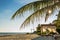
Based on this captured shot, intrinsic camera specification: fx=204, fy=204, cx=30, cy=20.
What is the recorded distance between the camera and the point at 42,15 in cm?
1051

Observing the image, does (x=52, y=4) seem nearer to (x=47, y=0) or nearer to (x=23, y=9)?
(x=47, y=0)

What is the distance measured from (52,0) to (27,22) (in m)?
1.86

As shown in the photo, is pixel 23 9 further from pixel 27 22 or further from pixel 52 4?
pixel 52 4

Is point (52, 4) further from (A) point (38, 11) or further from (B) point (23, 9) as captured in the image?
(B) point (23, 9)

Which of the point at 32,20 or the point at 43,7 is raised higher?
the point at 43,7

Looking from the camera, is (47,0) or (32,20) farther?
(47,0)

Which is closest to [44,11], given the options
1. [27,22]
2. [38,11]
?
[38,11]

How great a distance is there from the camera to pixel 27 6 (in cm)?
1075

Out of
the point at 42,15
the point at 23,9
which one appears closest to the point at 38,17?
the point at 42,15

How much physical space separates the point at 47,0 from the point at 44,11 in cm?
73

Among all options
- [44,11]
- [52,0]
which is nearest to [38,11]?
[44,11]

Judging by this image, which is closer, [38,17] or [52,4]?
[38,17]

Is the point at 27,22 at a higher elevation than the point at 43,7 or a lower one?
lower

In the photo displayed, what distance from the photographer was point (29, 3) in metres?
10.9
